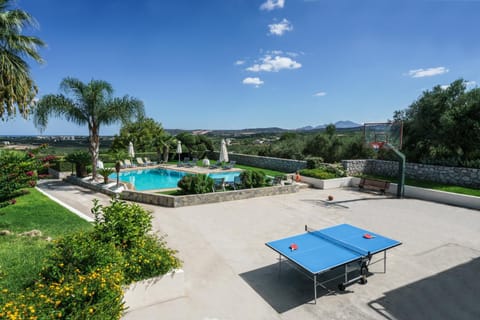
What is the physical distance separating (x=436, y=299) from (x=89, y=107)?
618 inches

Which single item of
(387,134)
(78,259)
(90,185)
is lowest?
(90,185)

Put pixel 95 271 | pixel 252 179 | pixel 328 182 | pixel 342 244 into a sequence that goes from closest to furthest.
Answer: pixel 95 271 < pixel 342 244 < pixel 252 179 < pixel 328 182

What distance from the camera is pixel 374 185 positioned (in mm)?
12867

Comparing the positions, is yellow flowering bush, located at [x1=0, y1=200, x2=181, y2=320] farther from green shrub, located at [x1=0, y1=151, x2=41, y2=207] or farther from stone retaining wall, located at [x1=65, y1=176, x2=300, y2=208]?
stone retaining wall, located at [x1=65, y1=176, x2=300, y2=208]

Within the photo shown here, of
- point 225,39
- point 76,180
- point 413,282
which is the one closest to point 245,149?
point 225,39

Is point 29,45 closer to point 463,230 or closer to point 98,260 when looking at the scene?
point 98,260

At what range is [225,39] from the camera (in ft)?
58.6

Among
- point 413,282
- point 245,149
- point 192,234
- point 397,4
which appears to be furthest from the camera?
point 245,149

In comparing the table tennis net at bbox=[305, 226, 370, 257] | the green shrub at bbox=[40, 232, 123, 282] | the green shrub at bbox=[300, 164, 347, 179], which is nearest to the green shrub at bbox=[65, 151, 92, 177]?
the green shrub at bbox=[40, 232, 123, 282]

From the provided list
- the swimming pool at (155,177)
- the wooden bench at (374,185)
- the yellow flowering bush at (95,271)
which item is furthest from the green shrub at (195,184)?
the wooden bench at (374,185)

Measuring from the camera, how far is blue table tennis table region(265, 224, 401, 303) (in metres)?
4.17

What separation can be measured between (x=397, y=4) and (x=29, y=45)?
1382cm

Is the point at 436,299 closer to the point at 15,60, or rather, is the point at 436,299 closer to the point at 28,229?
the point at 28,229

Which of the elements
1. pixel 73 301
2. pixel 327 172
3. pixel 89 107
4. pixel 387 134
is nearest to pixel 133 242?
pixel 73 301
